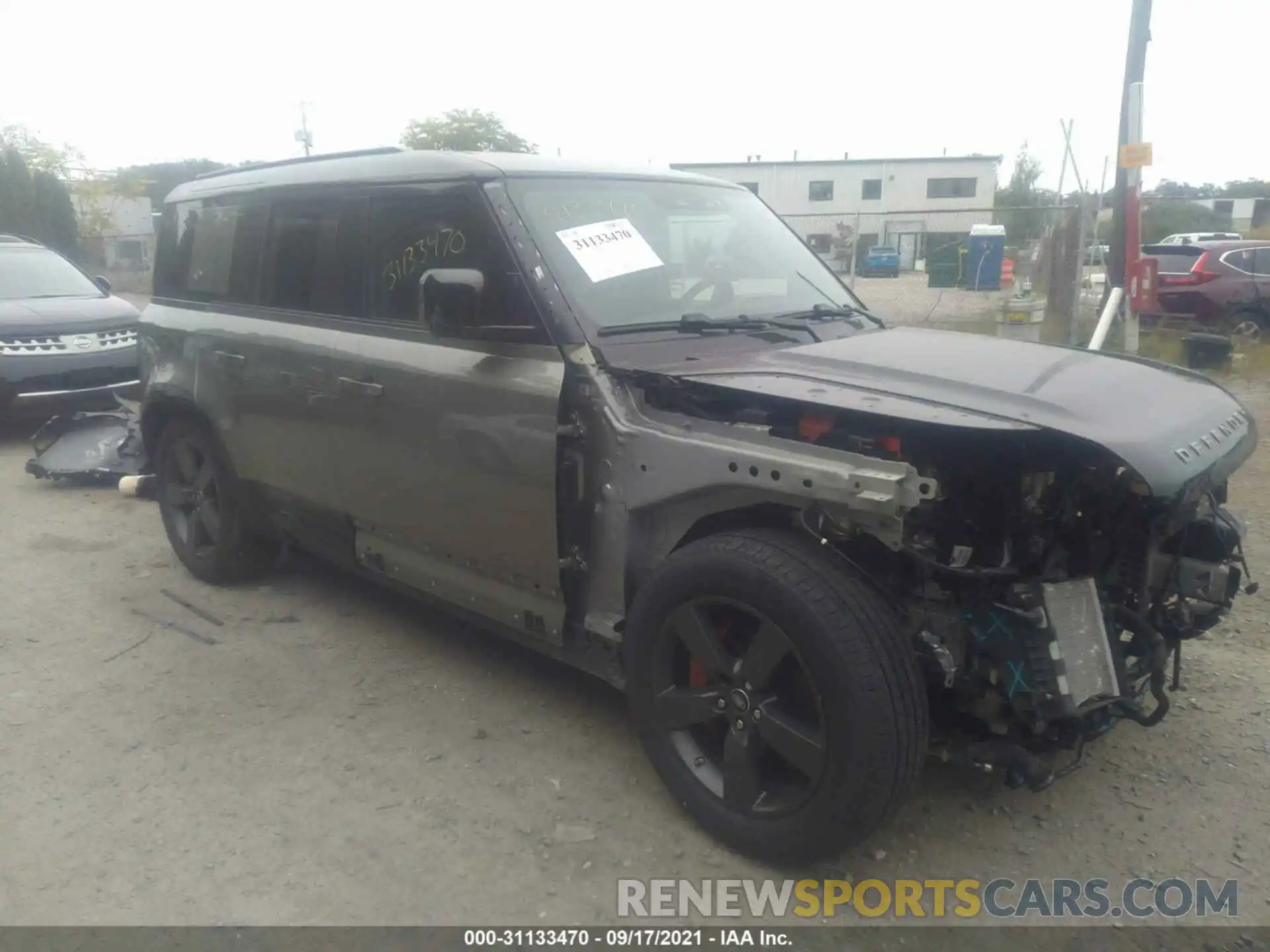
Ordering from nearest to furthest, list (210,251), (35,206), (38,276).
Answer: (210,251) → (38,276) → (35,206)

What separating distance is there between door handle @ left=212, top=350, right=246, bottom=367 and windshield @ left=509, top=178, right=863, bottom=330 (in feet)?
5.77

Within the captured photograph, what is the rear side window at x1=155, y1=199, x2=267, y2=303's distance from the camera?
452cm


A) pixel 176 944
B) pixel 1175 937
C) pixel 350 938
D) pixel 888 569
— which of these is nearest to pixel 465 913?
pixel 350 938

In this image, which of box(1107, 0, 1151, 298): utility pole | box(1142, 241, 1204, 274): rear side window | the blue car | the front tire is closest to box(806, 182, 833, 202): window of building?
the blue car

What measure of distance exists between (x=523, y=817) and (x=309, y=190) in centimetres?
271

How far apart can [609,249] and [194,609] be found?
113 inches

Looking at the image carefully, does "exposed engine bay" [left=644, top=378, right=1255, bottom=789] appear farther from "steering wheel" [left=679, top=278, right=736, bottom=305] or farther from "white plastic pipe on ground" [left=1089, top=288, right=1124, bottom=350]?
"white plastic pipe on ground" [left=1089, top=288, right=1124, bottom=350]

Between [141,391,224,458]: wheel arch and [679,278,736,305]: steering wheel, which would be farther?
[141,391,224,458]: wheel arch

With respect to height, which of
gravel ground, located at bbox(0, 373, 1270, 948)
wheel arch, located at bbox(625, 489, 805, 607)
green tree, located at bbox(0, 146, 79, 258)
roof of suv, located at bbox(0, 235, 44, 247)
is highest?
green tree, located at bbox(0, 146, 79, 258)

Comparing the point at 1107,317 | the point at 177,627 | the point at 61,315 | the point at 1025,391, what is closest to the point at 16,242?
the point at 61,315

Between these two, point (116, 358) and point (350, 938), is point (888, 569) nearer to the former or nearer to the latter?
point (350, 938)

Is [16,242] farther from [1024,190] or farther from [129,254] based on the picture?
[1024,190]

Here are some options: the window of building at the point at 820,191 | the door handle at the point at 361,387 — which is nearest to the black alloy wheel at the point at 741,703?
the door handle at the point at 361,387

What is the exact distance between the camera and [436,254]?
3605 millimetres
